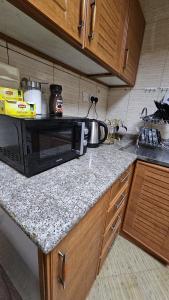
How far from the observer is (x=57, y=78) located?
1.05 meters

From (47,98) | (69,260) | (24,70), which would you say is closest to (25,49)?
(24,70)

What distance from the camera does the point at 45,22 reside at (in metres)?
0.52

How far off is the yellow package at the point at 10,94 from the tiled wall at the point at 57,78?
9 centimetres

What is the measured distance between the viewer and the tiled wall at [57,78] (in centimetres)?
78

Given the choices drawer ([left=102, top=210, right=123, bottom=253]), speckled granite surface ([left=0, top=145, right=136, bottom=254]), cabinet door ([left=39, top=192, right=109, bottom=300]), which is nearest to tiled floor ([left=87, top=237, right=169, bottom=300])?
drawer ([left=102, top=210, right=123, bottom=253])

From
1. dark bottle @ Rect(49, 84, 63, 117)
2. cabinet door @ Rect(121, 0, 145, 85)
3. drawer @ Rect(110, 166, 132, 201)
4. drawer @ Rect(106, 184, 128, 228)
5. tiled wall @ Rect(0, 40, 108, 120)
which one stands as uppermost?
cabinet door @ Rect(121, 0, 145, 85)

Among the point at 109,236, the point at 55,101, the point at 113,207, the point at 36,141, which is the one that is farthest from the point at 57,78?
the point at 109,236

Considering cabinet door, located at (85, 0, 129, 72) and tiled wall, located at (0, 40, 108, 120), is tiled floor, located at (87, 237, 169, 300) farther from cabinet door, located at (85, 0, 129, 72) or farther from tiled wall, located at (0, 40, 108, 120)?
cabinet door, located at (85, 0, 129, 72)

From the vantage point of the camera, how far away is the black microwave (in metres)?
0.56

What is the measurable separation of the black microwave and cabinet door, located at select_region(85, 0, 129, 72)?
1.38ft

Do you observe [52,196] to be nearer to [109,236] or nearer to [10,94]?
[10,94]

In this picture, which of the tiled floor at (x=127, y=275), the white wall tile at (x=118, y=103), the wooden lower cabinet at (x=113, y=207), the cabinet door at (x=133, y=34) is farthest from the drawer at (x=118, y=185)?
the white wall tile at (x=118, y=103)

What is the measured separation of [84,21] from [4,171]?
78 cm

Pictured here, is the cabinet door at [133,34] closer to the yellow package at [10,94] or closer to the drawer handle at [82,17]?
the drawer handle at [82,17]
